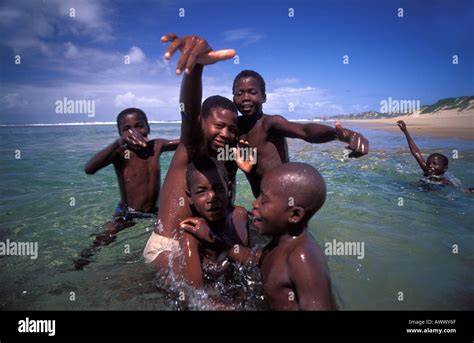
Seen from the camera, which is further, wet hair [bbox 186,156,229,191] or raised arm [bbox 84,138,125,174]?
raised arm [bbox 84,138,125,174]

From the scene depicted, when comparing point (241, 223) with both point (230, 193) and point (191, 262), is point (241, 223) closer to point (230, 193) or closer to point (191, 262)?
point (230, 193)

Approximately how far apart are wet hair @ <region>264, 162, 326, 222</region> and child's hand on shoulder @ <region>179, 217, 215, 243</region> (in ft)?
2.41

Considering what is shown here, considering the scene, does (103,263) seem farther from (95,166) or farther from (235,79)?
(235,79)

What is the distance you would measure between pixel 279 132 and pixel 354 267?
5.89 ft

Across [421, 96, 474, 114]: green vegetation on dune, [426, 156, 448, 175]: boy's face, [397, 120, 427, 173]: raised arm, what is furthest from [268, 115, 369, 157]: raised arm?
[421, 96, 474, 114]: green vegetation on dune

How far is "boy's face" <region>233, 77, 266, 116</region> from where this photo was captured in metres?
4.18

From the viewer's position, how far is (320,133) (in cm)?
383

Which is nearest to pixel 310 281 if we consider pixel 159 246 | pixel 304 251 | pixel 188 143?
pixel 304 251

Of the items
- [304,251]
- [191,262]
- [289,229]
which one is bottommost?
[191,262]

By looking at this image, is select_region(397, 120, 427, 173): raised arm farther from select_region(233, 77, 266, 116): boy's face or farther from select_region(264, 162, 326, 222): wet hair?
select_region(264, 162, 326, 222): wet hair

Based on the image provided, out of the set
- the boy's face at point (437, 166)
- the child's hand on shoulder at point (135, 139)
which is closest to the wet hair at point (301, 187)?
the child's hand on shoulder at point (135, 139)

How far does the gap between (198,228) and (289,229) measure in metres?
0.77
